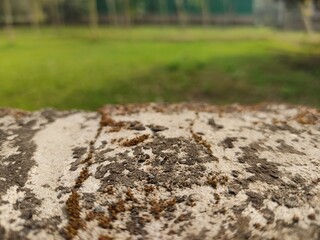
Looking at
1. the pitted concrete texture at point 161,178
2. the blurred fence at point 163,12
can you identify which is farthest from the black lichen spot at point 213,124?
the blurred fence at point 163,12

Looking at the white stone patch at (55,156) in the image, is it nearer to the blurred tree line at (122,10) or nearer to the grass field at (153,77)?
the grass field at (153,77)

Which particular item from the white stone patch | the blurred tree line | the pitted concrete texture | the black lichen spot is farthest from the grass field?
the blurred tree line

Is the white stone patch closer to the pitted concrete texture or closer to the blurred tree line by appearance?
the pitted concrete texture

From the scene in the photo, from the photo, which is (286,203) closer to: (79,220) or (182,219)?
(182,219)

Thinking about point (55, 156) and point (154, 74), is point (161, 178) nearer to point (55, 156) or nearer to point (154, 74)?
point (55, 156)

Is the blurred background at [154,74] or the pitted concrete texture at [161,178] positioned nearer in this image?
the pitted concrete texture at [161,178]

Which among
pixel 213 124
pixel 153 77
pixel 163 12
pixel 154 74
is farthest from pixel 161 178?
pixel 163 12

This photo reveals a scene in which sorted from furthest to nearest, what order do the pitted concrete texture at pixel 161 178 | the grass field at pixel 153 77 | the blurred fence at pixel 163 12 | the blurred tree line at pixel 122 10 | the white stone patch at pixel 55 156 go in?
the blurred fence at pixel 163 12
the blurred tree line at pixel 122 10
the grass field at pixel 153 77
the white stone patch at pixel 55 156
the pitted concrete texture at pixel 161 178
